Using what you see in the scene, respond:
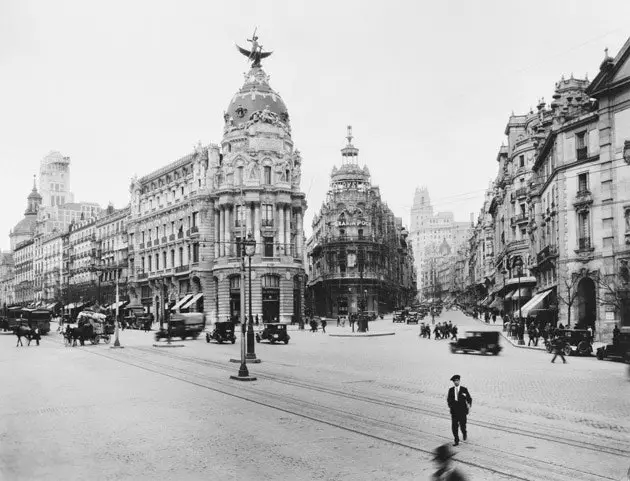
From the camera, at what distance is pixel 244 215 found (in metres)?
71.6

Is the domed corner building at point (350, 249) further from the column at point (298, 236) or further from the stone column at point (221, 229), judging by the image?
the stone column at point (221, 229)

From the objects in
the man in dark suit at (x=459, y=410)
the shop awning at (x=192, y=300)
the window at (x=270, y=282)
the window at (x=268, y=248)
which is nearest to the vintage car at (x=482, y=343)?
the man in dark suit at (x=459, y=410)

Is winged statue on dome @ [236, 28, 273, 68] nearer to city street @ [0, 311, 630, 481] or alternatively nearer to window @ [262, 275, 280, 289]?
window @ [262, 275, 280, 289]

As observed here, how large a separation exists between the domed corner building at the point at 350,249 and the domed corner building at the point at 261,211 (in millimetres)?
24817

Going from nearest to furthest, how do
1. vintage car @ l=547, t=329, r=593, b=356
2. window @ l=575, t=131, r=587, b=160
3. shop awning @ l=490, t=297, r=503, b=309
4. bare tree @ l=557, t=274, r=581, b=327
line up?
1. vintage car @ l=547, t=329, r=593, b=356
2. bare tree @ l=557, t=274, r=581, b=327
3. window @ l=575, t=131, r=587, b=160
4. shop awning @ l=490, t=297, r=503, b=309

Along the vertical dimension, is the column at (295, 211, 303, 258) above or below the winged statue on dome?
below

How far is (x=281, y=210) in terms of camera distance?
7206cm

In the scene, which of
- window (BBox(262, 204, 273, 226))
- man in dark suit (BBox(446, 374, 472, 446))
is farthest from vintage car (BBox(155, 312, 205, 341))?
man in dark suit (BBox(446, 374, 472, 446))

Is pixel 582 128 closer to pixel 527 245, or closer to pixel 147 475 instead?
pixel 527 245

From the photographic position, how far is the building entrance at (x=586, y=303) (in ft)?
146

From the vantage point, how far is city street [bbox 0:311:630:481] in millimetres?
11023

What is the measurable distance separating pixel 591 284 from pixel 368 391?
96.3ft

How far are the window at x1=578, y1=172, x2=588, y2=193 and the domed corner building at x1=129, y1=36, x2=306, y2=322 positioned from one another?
3386 cm

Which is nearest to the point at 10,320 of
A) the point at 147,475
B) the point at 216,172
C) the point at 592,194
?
the point at 216,172
